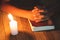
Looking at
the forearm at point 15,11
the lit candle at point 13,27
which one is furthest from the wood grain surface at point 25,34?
the forearm at point 15,11

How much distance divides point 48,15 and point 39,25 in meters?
0.20

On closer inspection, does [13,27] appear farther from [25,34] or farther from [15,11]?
[15,11]

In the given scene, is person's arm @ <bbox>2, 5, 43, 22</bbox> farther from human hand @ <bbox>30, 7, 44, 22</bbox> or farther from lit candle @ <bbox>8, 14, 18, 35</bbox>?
lit candle @ <bbox>8, 14, 18, 35</bbox>

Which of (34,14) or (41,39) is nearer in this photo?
(41,39)

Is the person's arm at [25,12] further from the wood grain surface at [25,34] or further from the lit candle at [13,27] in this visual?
the lit candle at [13,27]

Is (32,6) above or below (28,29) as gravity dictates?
above

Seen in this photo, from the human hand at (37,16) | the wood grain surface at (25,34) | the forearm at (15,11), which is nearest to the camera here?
A: the wood grain surface at (25,34)

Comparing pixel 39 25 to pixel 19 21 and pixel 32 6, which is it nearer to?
pixel 19 21

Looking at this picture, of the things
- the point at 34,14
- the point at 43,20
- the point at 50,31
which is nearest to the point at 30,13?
the point at 34,14

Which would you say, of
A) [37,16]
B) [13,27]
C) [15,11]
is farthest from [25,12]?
[13,27]

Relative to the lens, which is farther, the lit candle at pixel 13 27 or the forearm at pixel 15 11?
the forearm at pixel 15 11

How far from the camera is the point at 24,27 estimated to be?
1.38 meters

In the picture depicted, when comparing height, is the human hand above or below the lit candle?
above

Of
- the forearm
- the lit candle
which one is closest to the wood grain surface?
the lit candle
